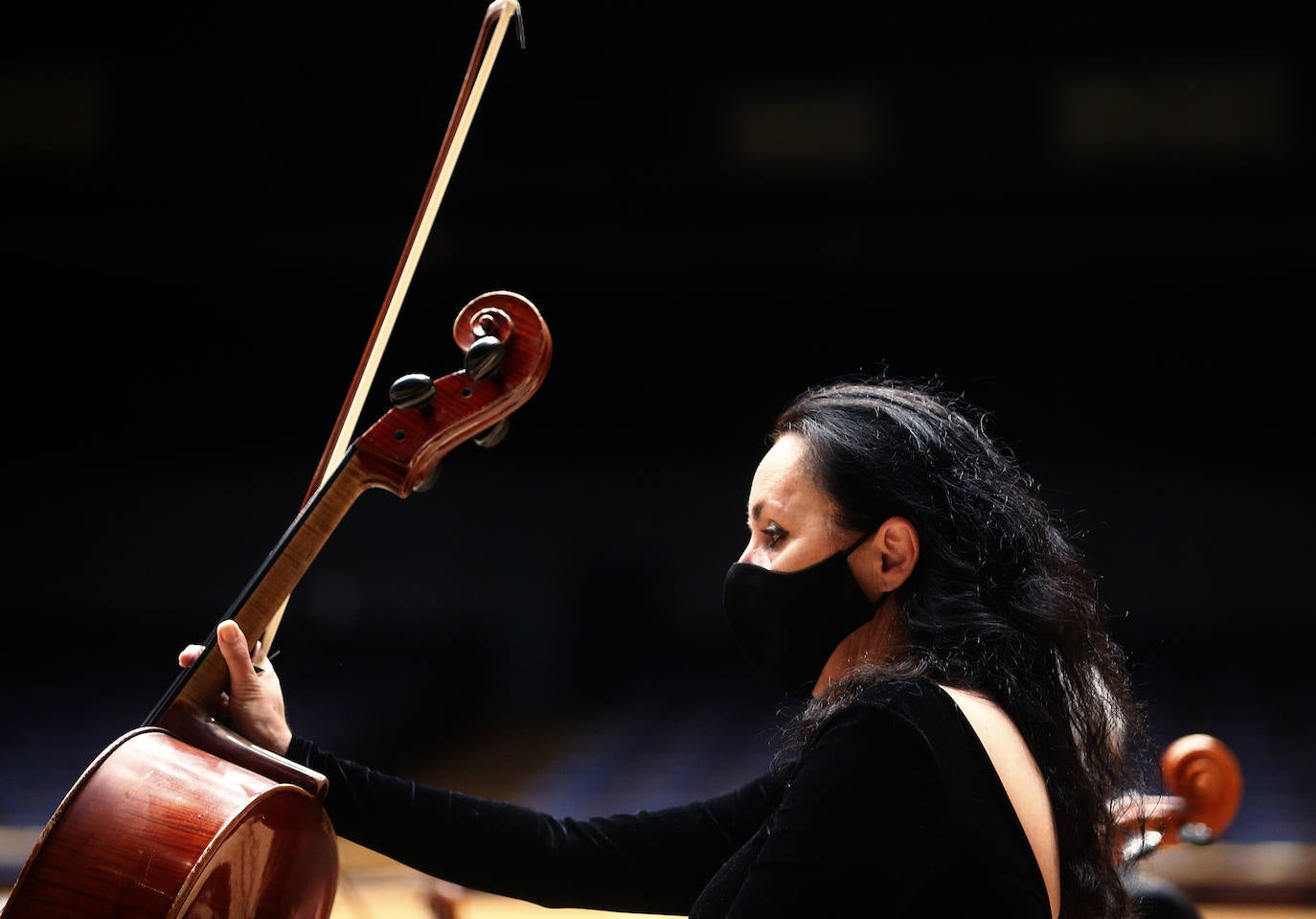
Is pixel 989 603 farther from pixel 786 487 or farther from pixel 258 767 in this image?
pixel 258 767

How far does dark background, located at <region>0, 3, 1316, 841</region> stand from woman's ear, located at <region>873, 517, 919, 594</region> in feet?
7.92

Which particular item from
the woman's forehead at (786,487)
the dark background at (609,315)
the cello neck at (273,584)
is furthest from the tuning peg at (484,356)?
the dark background at (609,315)

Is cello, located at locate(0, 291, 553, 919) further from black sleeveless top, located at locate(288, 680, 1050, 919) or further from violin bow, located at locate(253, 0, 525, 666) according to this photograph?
black sleeveless top, located at locate(288, 680, 1050, 919)

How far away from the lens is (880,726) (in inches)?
33.6

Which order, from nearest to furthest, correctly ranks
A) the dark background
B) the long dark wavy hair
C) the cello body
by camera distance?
the cello body, the long dark wavy hair, the dark background

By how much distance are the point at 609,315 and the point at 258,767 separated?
362 centimetres

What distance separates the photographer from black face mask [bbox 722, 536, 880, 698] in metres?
→ 1.01

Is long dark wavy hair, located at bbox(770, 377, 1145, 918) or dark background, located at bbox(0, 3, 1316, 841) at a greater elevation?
dark background, located at bbox(0, 3, 1316, 841)

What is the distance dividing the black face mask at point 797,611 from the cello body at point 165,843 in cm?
37

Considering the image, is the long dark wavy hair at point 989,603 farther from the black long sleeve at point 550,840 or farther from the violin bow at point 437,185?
the violin bow at point 437,185

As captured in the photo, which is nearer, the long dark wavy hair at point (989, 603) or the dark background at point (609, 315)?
the long dark wavy hair at point (989, 603)

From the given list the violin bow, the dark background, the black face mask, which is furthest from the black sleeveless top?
the dark background

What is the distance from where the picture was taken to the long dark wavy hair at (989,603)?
956mm

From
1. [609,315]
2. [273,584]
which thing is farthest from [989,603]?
[609,315]
